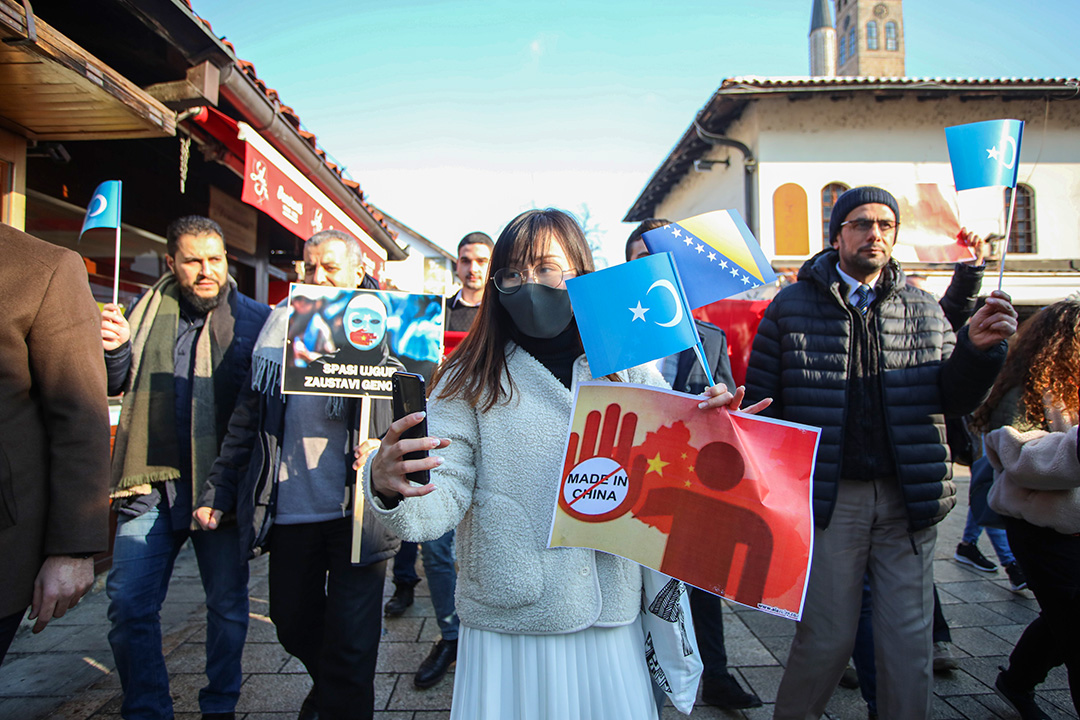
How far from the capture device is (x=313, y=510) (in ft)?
8.06

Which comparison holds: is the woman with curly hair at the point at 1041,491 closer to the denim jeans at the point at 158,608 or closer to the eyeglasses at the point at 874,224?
the eyeglasses at the point at 874,224

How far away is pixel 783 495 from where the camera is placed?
143cm

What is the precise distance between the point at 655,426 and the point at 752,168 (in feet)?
42.0

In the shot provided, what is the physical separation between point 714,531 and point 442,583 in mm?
2303

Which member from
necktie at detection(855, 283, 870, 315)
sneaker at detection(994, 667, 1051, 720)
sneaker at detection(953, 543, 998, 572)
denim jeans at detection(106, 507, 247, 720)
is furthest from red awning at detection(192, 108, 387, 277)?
sneaker at detection(953, 543, 998, 572)

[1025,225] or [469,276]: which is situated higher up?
[1025,225]

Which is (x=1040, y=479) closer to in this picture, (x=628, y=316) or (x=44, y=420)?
(x=628, y=316)

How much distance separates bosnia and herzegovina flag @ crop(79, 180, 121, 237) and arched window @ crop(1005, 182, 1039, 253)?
16152mm

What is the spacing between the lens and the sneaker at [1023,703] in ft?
8.34

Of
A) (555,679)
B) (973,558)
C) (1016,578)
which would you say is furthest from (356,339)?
(973,558)

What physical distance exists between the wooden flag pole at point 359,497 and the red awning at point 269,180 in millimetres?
2017

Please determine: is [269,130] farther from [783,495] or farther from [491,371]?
[783,495]

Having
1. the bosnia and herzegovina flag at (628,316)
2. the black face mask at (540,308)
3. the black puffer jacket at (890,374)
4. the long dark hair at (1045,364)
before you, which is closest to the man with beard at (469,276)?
the black puffer jacket at (890,374)

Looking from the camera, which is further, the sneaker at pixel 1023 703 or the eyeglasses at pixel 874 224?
the sneaker at pixel 1023 703
